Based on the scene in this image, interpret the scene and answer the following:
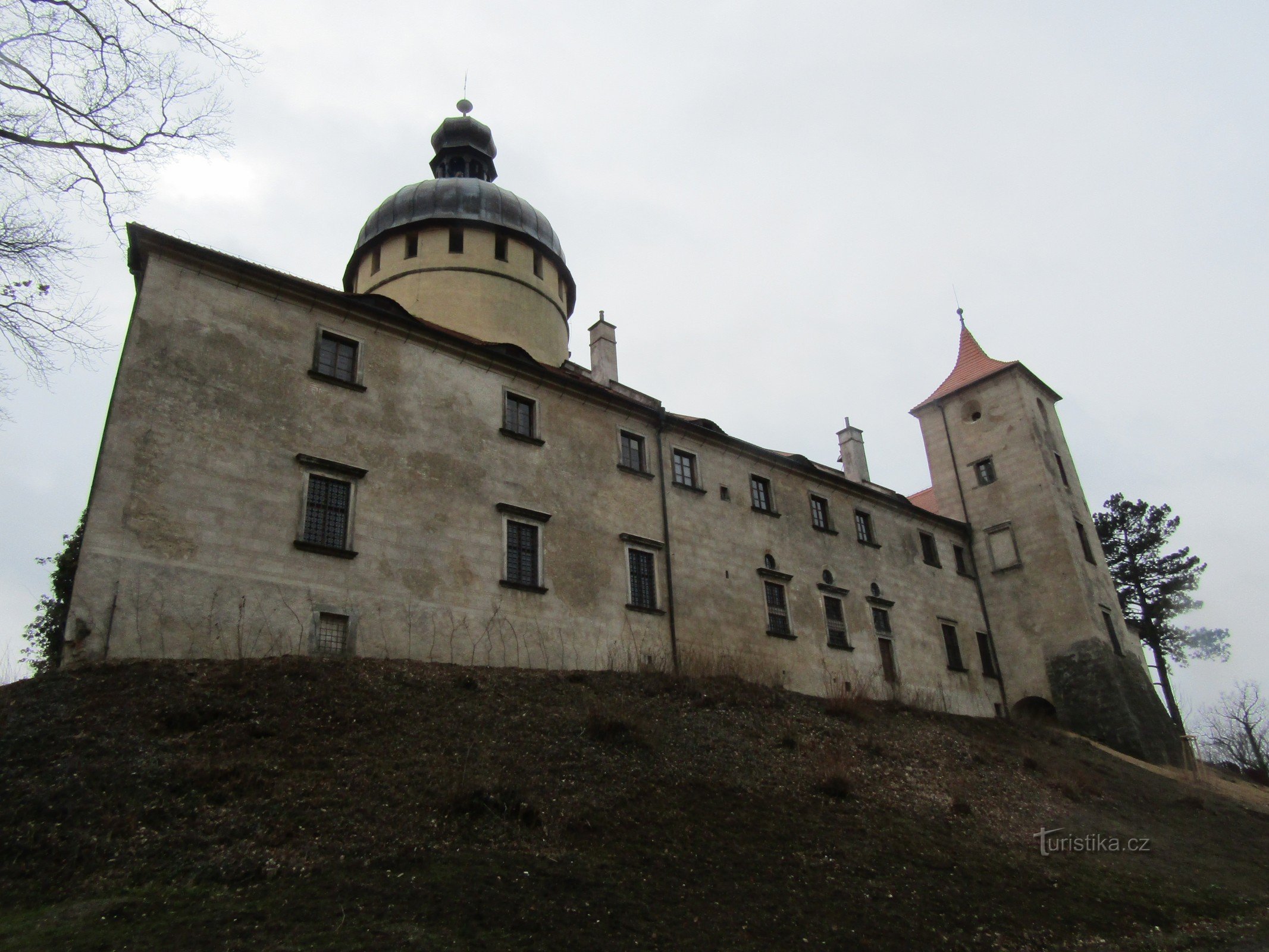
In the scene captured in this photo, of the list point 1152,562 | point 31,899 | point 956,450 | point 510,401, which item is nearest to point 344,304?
point 510,401

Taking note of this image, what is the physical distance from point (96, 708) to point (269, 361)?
750cm

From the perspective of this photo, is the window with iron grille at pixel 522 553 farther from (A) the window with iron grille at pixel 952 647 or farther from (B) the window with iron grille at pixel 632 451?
(A) the window with iron grille at pixel 952 647

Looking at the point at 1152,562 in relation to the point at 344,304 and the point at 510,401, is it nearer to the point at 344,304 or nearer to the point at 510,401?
the point at 510,401

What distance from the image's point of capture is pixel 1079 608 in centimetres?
2891

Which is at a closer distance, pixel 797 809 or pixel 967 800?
pixel 797 809

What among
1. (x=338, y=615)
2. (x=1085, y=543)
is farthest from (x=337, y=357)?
(x=1085, y=543)

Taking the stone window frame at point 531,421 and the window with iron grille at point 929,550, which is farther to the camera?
the window with iron grille at point 929,550

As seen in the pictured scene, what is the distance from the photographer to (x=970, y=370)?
115 feet

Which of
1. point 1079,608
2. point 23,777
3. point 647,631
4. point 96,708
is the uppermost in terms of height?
point 1079,608

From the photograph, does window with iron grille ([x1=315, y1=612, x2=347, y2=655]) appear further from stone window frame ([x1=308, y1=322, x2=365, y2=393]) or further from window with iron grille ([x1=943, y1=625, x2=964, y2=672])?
window with iron grille ([x1=943, y1=625, x2=964, y2=672])

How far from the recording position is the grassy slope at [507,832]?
8.43 metres

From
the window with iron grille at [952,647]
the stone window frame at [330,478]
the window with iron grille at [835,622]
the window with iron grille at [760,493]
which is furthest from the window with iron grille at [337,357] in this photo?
the window with iron grille at [952,647]

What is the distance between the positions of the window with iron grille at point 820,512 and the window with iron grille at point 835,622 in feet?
7.40

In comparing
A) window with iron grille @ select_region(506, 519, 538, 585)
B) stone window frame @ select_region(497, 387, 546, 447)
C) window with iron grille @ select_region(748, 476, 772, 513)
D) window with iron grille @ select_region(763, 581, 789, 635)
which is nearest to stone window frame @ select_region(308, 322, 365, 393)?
stone window frame @ select_region(497, 387, 546, 447)
